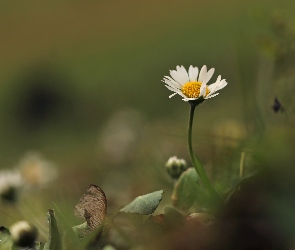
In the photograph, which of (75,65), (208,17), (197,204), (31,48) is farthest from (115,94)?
(197,204)

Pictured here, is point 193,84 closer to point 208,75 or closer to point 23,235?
point 208,75

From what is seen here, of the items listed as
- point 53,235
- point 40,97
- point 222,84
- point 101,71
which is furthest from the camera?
point 101,71

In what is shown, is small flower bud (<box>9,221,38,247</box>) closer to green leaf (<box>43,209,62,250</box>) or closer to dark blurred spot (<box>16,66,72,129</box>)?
green leaf (<box>43,209,62,250</box>)

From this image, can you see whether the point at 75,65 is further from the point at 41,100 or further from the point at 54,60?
the point at 41,100

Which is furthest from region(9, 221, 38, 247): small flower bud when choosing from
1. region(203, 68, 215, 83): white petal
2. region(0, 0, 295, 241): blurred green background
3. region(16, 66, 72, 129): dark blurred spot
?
region(16, 66, 72, 129): dark blurred spot

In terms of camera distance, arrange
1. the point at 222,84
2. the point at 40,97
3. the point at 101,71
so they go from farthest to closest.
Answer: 1. the point at 101,71
2. the point at 40,97
3. the point at 222,84

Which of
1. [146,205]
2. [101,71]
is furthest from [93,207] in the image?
[101,71]

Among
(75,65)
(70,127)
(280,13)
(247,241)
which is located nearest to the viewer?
(247,241)
